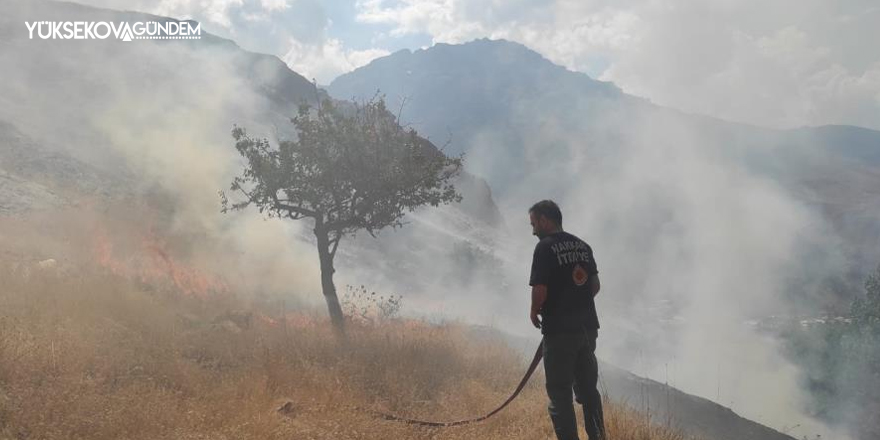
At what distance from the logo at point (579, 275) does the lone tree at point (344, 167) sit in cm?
577

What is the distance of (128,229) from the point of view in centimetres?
1373

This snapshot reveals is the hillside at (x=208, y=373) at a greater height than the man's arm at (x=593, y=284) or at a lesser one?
lesser

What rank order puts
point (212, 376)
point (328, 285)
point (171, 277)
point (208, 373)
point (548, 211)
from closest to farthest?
point (548, 211), point (212, 376), point (208, 373), point (328, 285), point (171, 277)

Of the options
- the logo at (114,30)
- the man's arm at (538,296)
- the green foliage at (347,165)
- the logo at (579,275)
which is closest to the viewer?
the man's arm at (538,296)

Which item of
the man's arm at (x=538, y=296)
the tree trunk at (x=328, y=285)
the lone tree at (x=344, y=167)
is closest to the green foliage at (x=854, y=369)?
→ the lone tree at (x=344, y=167)

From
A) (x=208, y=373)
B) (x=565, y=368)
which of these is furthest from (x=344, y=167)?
(x=565, y=368)

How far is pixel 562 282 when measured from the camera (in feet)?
13.4

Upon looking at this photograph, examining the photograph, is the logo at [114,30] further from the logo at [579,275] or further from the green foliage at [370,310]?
the logo at [579,275]

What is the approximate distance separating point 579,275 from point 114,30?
37689mm

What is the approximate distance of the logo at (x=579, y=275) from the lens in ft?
13.5

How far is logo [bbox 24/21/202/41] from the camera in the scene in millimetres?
26547

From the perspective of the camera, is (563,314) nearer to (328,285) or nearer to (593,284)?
(593,284)

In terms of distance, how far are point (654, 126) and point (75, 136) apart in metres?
120

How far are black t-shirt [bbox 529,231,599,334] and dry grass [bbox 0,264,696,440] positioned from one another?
4.51 feet
